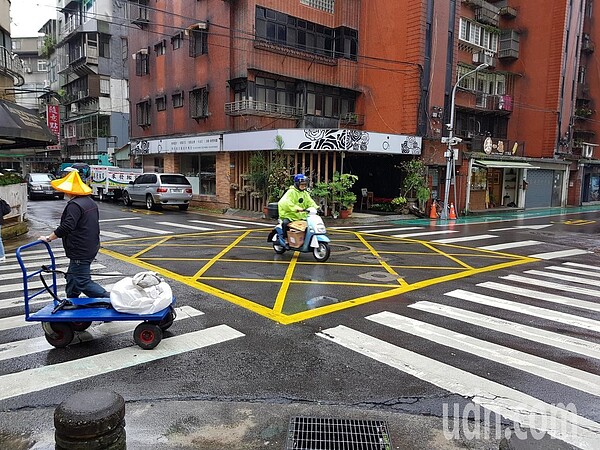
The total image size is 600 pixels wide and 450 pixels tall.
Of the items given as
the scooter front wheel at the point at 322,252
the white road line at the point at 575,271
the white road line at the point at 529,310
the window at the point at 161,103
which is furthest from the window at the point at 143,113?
the white road line at the point at 529,310

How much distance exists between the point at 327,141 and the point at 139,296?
1478 centimetres

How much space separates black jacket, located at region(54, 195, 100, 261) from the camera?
5309 millimetres

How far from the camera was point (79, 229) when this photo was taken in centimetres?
540

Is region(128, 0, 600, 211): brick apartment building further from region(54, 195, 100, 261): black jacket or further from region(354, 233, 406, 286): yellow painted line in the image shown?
region(54, 195, 100, 261): black jacket

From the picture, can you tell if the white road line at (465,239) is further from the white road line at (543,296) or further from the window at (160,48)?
the window at (160,48)

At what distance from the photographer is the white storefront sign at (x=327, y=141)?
62.2 feet

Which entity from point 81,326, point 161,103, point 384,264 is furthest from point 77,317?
point 161,103

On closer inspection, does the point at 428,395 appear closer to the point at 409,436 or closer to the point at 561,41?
the point at 409,436

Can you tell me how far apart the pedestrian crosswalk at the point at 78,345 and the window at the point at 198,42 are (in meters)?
21.3

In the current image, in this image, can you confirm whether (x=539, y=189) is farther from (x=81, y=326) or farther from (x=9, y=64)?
(x=81, y=326)

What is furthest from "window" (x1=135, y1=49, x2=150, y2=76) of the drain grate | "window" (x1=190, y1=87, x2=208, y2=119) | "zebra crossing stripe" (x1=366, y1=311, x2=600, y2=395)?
the drain grate

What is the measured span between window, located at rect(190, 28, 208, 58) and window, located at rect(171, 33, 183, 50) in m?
1.87

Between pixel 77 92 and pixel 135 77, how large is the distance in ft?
58.1

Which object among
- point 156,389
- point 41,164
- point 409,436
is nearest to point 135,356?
point 156,389
